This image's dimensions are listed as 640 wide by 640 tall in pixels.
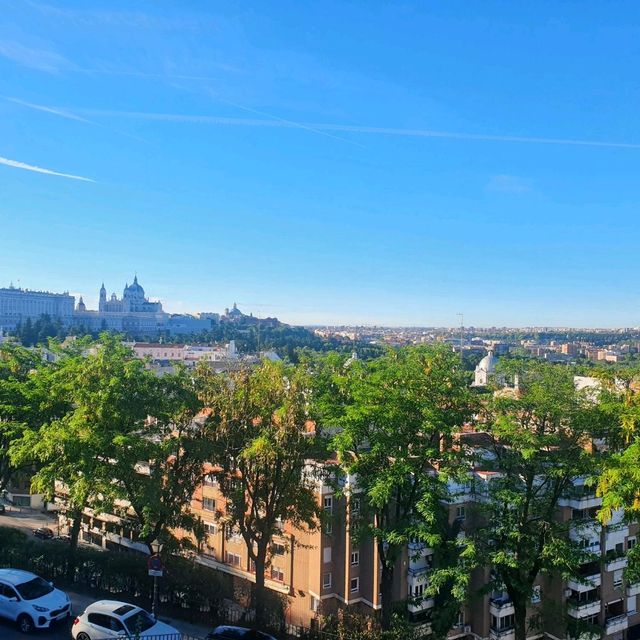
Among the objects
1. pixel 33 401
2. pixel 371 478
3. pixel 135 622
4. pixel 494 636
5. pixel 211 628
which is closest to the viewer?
pixel 135 622

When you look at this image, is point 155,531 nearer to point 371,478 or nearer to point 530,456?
point 371,478

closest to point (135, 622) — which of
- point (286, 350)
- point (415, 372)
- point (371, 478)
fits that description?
point (371, 478)

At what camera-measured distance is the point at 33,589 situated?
1392 cm

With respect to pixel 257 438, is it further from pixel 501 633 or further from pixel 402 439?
pixel 501 633

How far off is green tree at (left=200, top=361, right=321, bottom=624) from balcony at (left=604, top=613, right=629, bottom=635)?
12.9 metres

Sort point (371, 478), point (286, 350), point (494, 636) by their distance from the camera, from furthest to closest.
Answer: point (286, 350)
point (494, 636)
point (371, 478)

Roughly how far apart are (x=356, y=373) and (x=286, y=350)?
402 ft

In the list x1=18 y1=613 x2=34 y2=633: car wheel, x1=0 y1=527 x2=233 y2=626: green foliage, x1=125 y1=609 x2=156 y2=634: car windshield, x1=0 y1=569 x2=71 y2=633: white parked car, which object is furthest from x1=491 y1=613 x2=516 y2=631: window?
x1=18 y1=613 x2=34 y2=633: car wheel

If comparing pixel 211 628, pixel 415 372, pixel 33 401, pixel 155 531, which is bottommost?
pixel 211 628

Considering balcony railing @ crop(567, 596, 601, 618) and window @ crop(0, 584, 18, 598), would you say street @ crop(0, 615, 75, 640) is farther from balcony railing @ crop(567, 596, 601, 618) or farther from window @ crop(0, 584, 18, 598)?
balcony railing @ crop(567, 596, 601, 618)

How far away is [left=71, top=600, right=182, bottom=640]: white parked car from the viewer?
1274 cm

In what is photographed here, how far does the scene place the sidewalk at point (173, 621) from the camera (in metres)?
15.0

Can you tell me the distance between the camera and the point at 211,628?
604 inches

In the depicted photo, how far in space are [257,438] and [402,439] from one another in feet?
10.9
